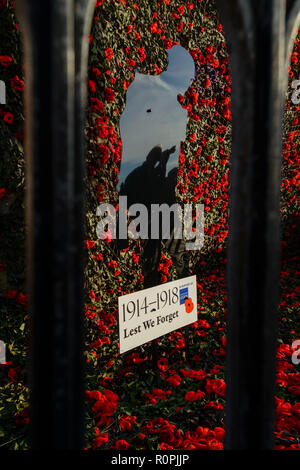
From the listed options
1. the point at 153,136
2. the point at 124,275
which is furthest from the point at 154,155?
the point at 124,275

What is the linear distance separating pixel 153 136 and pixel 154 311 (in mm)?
1436

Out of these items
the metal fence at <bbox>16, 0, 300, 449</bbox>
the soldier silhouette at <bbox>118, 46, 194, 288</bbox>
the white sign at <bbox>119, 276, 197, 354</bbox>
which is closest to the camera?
the metal fence at <bbox>16, 0, 300, 449</bbox>

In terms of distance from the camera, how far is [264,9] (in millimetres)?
653

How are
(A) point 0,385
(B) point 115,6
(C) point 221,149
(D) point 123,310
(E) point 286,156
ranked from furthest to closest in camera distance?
(E) point 286,156
(C) point 221,149
(B) point 115,6
(A) point 0,385
(D) point 123,310

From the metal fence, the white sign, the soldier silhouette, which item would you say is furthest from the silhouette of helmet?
the metal fence

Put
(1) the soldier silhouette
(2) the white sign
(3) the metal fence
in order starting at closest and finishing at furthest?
(3) the metal fence → (2) the white sign → (1) the soldier silhouette

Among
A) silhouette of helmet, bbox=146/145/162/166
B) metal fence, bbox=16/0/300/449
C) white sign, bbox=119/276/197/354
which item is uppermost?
silhouette of helmet, bbox=146/145/162/166

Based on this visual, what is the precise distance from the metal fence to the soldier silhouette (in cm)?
205

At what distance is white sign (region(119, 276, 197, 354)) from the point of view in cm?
235

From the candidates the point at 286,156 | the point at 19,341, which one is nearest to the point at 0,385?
the point at 19,341

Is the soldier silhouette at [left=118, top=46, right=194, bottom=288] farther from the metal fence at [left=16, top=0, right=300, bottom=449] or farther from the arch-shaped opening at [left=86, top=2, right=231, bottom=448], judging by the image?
the metal fence at [left=16, top=0, right=300, bottom=449]

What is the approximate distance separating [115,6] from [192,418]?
3.54 m

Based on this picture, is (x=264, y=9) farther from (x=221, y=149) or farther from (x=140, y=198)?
(x=221, y=149)

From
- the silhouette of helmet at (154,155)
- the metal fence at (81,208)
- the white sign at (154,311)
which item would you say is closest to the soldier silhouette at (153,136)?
the silhouette of helmet at (154,155)
